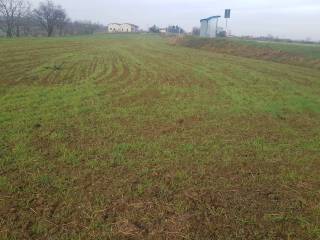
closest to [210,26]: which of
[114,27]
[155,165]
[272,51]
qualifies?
[272,51]

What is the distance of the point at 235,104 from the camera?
12.3 meters

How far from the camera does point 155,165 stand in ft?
21.9

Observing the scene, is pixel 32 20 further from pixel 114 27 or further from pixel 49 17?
pixel 114 27

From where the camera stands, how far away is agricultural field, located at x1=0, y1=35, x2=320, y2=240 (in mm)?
4809

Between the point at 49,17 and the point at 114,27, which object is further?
the point at 114,27

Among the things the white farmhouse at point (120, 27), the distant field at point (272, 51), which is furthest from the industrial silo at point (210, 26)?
the white farmhouse at point (120, 27)

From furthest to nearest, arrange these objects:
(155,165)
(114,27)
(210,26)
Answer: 1. (114,27)
2. (210,26)
3. (155,165)

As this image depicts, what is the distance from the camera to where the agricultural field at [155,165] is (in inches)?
189

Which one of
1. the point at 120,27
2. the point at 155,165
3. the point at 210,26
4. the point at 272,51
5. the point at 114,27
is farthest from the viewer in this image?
the point at 114,27

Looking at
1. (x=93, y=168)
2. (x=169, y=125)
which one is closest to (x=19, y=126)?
(x=93, y=168)

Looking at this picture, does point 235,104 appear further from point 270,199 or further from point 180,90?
point 270,199

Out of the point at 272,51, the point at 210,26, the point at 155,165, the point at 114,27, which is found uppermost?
the point at 114,27

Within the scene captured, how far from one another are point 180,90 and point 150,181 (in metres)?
8.78

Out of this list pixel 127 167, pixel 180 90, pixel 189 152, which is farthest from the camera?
pixel 180 90
